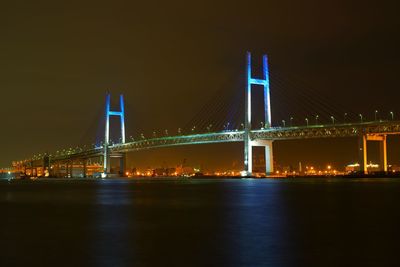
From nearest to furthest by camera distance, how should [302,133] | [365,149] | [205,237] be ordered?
[205,237]
[365,149]
[302,133]

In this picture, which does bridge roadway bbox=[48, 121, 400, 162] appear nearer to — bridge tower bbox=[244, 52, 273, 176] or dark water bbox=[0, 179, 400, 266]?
bridge tower bbox=[244, 52, 273, 176]

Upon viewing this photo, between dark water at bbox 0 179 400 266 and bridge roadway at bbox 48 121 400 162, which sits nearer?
dark water at bbox 0 179 400 266

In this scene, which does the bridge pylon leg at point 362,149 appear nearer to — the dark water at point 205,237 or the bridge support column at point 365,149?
the bridge support column at point 365,149

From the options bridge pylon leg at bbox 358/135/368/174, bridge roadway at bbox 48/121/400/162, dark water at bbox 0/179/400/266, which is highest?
bridge roadway at bbox 48/121/400/162

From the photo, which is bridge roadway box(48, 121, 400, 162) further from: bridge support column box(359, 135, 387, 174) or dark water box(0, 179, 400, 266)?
dark water box(0, 179, 400, 266)

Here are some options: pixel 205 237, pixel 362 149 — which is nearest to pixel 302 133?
pixel 362 149

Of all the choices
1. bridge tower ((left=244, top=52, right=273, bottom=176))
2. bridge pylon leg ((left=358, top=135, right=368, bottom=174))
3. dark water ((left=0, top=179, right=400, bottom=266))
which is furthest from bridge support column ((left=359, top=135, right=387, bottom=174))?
dark water ((left=0, top=179, right=400, bottom=266))

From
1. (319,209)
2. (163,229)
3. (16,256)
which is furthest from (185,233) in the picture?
(319,209)

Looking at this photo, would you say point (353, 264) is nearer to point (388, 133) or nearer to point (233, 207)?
point (233, 207)

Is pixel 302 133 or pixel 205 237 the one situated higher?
pixel 302 133

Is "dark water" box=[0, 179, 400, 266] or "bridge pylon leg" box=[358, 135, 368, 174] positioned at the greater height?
"bridge pylon leg" box=[358, 135, 368, 174]

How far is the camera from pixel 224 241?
12234 mm

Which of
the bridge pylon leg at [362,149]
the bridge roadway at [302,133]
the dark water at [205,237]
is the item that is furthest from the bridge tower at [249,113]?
the dark water at [205,237]

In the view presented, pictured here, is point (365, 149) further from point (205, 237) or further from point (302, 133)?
point (205, 237)
